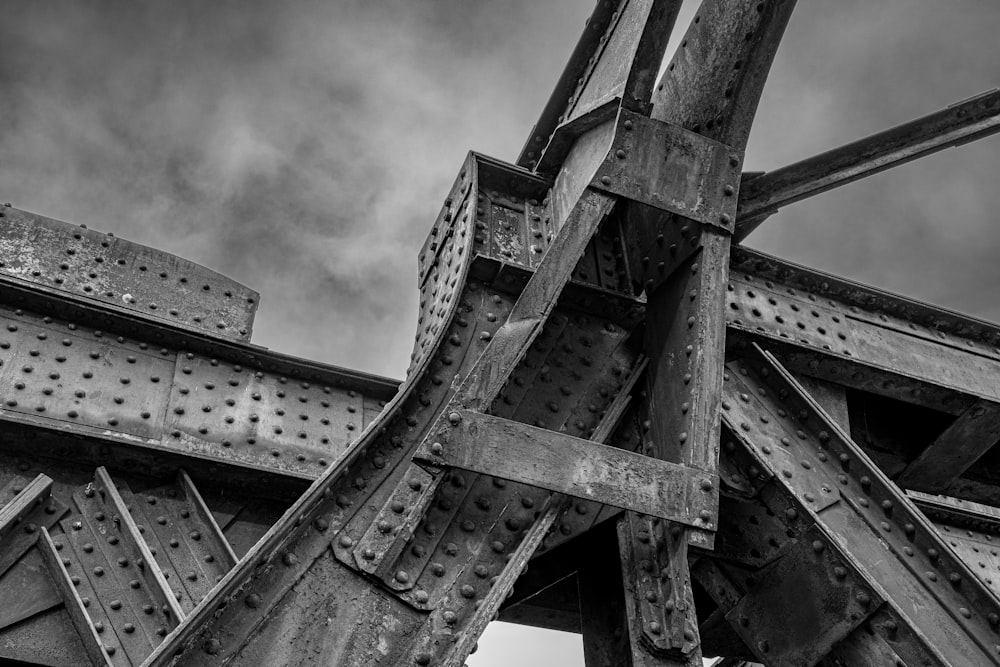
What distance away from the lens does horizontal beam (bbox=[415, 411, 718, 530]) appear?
11.5 feet

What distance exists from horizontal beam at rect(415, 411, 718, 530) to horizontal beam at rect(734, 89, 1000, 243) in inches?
77.5

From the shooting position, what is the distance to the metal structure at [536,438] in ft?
11.8

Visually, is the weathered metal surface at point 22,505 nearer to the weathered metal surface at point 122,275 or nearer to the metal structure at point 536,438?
the metal structure at point 536,438

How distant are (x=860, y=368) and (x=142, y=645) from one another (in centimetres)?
444

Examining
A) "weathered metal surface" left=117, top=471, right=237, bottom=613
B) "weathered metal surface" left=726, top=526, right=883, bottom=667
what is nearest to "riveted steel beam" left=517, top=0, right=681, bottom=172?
"weathered metal surface" left=726, top=526, right=883, bottom=667

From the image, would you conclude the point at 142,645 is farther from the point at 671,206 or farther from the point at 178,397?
the point at 671,206

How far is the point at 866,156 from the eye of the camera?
5.39 m

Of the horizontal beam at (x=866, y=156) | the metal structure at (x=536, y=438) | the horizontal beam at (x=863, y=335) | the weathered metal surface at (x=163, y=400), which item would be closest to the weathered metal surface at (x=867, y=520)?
the metal structure at (x=536, y=438)

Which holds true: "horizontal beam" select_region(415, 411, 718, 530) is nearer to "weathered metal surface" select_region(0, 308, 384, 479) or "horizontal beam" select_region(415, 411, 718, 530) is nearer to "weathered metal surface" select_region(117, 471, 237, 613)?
"weathered metal surface" select_region(117, 471, 237, 613)

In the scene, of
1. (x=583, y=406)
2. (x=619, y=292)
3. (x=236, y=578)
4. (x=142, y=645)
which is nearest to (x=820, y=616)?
(x=583, y=406)

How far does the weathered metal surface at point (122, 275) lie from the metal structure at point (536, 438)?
2cm

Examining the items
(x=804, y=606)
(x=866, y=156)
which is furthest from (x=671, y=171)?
(x=804, y=606)

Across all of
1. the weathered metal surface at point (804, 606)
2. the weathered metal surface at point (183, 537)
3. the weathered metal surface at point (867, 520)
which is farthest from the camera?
the weathered metal surface at point (183, 537)

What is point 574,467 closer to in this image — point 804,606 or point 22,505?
point 804,606
